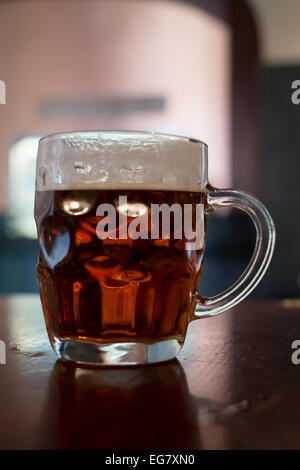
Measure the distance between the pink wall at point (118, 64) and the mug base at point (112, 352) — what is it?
3.21 m

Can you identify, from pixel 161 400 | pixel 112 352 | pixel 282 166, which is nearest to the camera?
pixel 161 400

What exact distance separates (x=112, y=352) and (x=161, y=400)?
0.11 meters

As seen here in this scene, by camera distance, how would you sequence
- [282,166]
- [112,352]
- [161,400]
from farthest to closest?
[282,166], [112,352], [161,400]

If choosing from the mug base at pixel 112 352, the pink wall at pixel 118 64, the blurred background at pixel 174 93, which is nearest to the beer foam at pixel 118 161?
the mug base at pixel 112 352

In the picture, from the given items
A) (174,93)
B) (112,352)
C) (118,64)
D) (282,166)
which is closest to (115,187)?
(112,352)

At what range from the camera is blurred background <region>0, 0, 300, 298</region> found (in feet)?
11.6

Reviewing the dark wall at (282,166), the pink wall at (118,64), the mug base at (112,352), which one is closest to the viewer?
the mug base at (112,352)

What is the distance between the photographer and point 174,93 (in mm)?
3754

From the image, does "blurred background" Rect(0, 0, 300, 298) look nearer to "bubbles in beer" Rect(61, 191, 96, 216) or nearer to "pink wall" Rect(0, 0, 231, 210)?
"pink wall" Rect(0, 0, 231, 210)

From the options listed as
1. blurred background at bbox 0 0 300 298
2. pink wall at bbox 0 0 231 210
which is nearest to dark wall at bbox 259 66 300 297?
Result: blurred background at bbox 0 0 300 298

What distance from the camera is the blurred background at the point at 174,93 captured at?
3.53 metres

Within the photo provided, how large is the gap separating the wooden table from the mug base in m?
0.01

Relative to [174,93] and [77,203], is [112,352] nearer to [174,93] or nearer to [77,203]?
[77,203]

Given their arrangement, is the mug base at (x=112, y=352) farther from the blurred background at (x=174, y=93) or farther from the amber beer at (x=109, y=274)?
the blurred background at (x=174, y=93)
